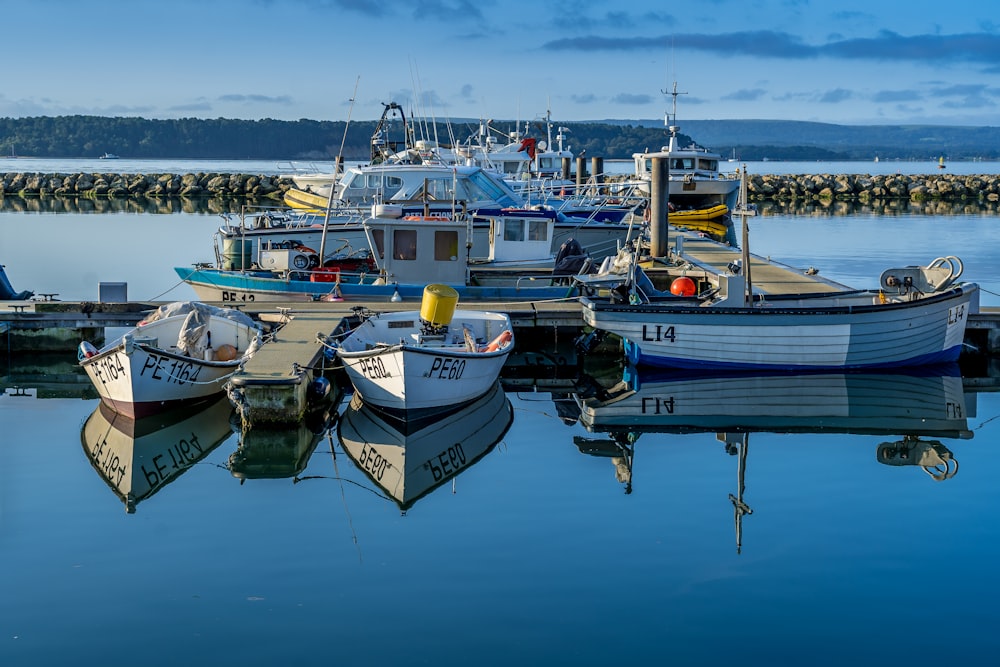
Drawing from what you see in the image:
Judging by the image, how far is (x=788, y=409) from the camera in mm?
15117

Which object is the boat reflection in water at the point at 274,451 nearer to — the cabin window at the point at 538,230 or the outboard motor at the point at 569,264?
→ the outboard motor at the point at 569,264

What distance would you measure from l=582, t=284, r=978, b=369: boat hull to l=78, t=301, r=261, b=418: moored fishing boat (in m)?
4.88

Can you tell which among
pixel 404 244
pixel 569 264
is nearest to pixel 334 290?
pixel 404 244

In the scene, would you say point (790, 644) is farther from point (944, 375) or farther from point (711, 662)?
point (944, 375)

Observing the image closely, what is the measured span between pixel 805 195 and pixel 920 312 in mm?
54794

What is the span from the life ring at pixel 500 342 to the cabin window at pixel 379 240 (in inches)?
186

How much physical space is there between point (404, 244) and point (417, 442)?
23.5ft

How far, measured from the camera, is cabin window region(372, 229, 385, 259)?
65.0 ft

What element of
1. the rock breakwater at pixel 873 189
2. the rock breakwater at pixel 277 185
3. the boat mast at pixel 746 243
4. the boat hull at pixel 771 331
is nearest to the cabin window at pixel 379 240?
the boat hull at pixel 771 331

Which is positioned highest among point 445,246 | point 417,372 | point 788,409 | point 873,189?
point 873,189

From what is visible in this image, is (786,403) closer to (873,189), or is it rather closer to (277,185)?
(277,185)

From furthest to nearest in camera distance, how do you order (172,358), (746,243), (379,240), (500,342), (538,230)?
(538,230) → (379,240) → (746,243) → (500,342) → (172,358)

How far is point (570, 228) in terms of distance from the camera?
25.4 metres

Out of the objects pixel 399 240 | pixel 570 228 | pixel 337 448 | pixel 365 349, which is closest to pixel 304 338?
pixel 365 349
